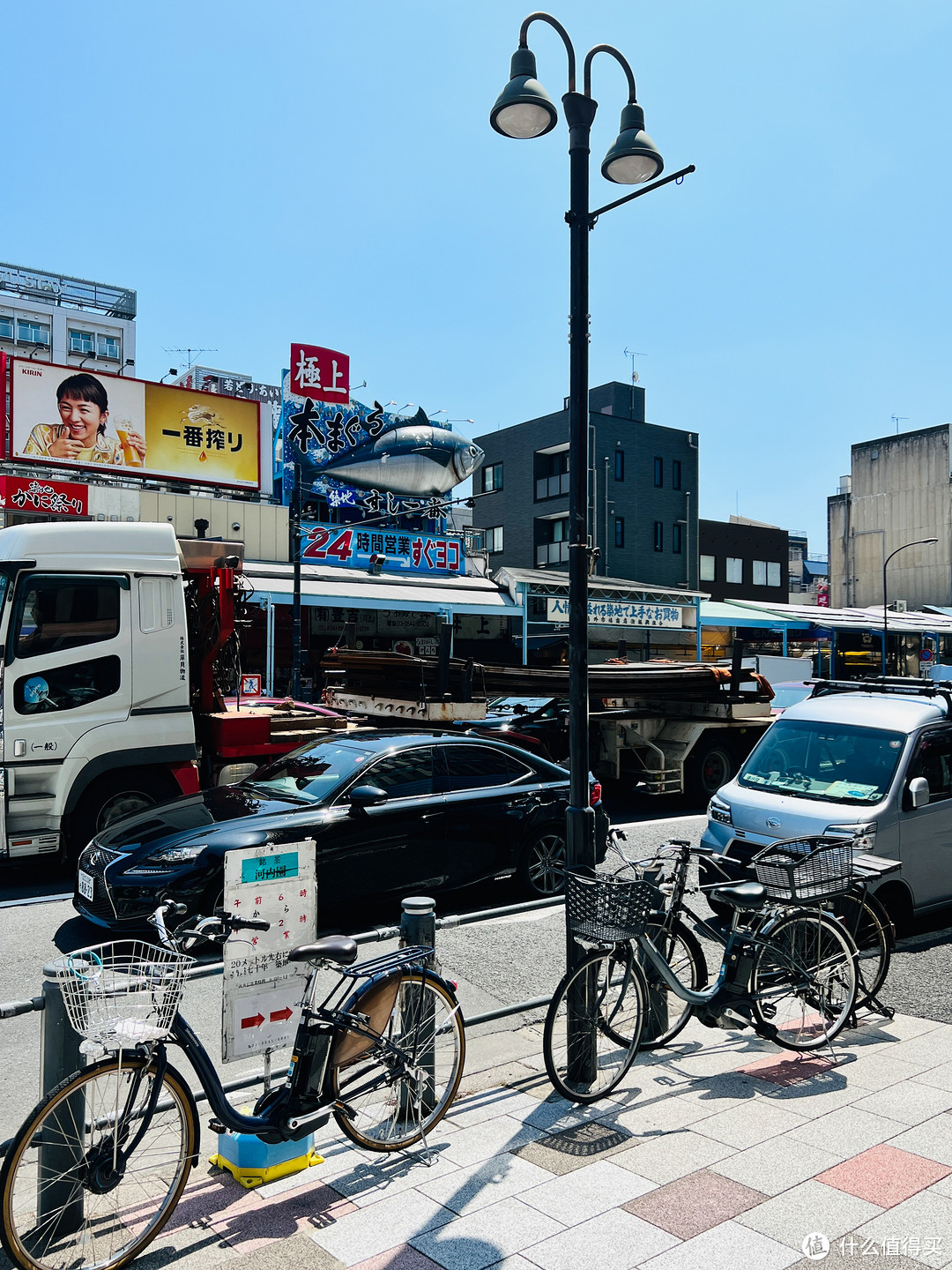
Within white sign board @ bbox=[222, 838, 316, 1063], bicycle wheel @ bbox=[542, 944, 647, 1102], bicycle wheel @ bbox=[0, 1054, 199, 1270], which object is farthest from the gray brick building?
bicycle wheel @ bbox=[0, 1054, 199, 1270]

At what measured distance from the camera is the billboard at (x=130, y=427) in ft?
79.2

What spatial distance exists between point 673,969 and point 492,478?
50.3 metres

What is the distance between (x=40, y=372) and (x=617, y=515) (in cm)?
3027

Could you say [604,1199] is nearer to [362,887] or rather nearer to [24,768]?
[362,887]

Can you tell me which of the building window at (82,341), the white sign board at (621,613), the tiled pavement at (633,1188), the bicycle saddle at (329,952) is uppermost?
the building window at (82,341)

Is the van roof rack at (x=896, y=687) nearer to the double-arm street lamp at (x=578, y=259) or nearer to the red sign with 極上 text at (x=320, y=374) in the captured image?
the double-arm street lamp at (x=578, y=259)

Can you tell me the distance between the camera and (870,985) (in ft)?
18.8

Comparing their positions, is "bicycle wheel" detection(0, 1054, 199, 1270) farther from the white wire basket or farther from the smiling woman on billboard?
the smiling woman on billboard

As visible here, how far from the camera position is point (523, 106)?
5113mm

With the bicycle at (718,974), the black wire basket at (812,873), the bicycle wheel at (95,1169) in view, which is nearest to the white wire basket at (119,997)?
the bicycle wheel at (95,1169)

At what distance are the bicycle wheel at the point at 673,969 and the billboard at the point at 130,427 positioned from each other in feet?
76.1

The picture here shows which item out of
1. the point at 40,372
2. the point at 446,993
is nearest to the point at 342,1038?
the point at 446,993

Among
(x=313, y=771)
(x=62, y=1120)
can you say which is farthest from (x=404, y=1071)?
(x=313, y=771)

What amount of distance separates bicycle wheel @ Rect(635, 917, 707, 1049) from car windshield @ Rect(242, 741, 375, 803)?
3.25 m
